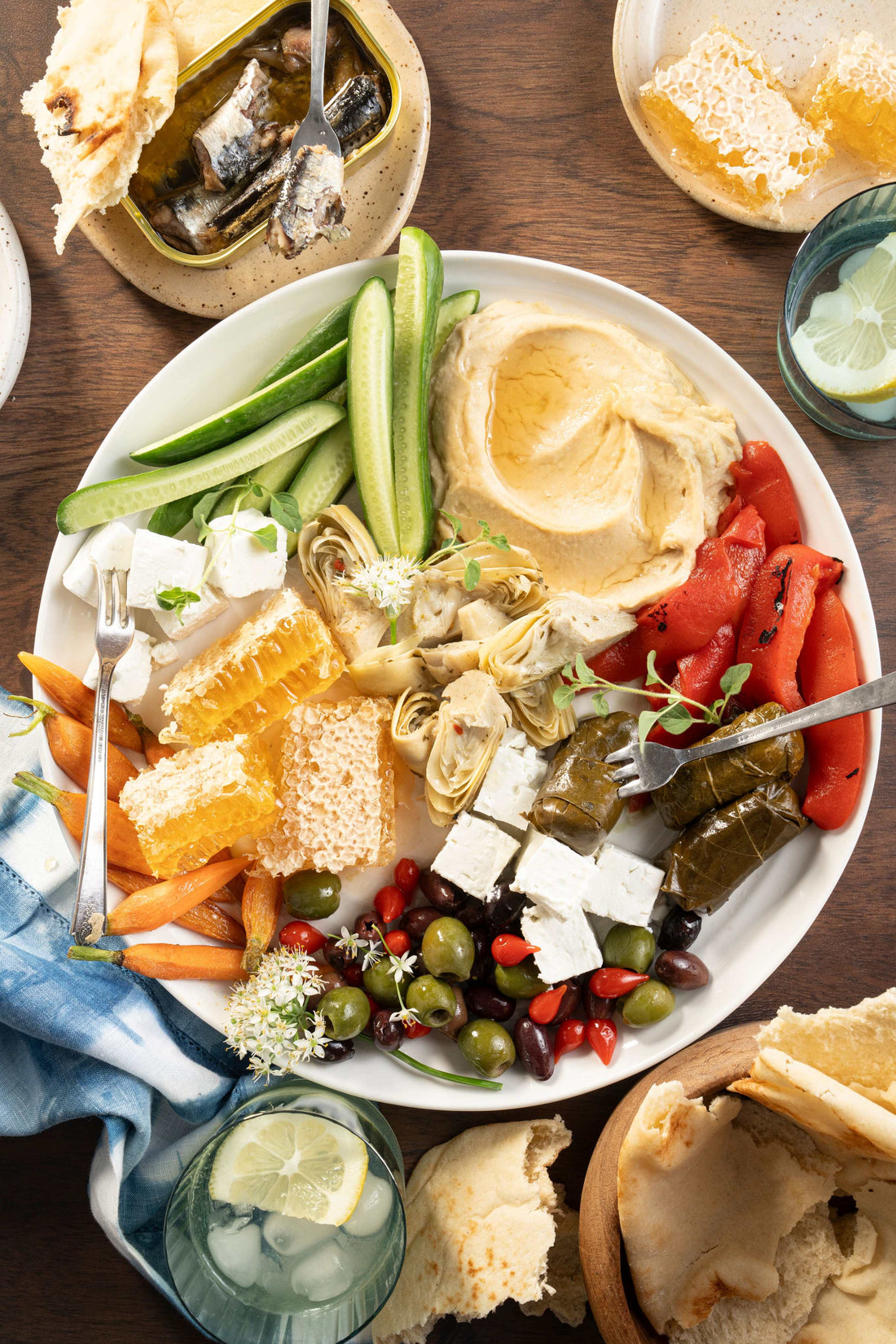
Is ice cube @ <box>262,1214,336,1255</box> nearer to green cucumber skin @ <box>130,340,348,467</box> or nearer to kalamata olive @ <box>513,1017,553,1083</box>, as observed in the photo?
kalamata olive @ <box>513,1017,553,1083</box>

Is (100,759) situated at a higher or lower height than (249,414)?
lower

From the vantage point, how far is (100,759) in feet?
8.62

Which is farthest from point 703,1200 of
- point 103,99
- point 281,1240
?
point 103,99

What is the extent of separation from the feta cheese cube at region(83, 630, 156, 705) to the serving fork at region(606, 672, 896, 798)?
151 cm

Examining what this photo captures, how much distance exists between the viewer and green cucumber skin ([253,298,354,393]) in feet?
9.23

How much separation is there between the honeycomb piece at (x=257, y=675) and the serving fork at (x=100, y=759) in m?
0.19

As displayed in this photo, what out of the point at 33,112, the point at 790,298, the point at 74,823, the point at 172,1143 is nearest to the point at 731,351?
the point at 790,298

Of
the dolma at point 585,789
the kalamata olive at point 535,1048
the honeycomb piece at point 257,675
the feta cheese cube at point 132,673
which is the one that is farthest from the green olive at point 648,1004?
the feta cheese cube at point 132,673

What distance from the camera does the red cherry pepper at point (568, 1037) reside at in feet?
9.18

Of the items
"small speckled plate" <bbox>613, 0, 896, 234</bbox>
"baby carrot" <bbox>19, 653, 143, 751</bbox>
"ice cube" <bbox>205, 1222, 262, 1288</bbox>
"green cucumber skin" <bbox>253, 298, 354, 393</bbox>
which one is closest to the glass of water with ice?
"ice cube" <bbox>205, 1222, 262, 1288</bbox>

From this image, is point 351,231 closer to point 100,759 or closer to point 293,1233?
point 100,759

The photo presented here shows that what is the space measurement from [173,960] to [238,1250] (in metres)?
0.86

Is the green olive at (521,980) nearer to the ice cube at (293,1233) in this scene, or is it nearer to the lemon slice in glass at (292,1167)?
the lemon slice in glass at (292,1167)

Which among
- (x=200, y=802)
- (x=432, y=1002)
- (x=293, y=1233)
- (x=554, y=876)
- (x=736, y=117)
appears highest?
(x=736, y=117)
